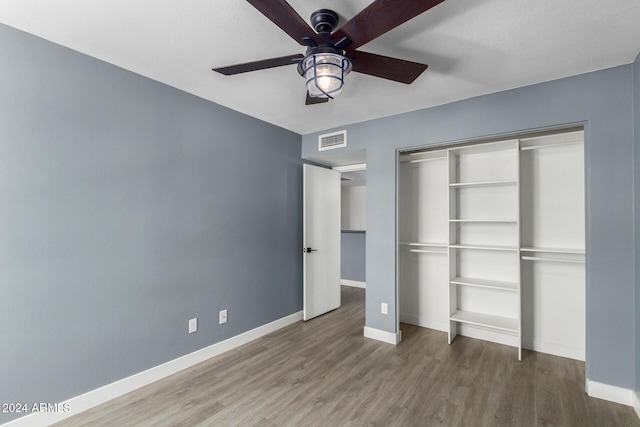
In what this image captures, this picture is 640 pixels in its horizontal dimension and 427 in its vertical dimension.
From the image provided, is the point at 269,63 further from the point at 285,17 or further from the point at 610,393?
the point at 610,393

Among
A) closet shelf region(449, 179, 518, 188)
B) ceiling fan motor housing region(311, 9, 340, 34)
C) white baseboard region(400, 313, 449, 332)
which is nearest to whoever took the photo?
ceiling fan motor housing region(311, 9, 340, 34)

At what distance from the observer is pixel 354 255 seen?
242 inches

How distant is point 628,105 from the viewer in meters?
2.22

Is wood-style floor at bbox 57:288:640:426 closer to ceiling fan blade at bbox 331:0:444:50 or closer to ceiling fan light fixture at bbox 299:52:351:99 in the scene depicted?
ceiling fan light fixture at bbox 299:52:351:99

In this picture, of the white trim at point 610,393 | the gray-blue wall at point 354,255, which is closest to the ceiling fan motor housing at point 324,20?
the white trim at point 610,393

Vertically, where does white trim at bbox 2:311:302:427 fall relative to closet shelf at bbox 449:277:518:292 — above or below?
below

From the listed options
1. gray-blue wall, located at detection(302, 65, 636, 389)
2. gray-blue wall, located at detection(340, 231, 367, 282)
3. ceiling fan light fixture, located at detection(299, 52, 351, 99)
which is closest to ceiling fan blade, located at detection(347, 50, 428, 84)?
ceiling fan light fixture, located at detection(299, 52, 351, 99)

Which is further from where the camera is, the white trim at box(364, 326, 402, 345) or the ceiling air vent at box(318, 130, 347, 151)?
the ceiling air vent at box(318, 130, 347, 151)

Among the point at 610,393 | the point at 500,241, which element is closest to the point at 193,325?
the point at 500,241

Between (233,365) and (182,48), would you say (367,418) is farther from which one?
(182,48)

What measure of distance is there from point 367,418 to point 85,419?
1.97 metres

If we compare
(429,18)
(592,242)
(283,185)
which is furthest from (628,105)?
(283,185)

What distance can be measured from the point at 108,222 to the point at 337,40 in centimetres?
211

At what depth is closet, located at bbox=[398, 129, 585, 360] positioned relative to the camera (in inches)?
115
